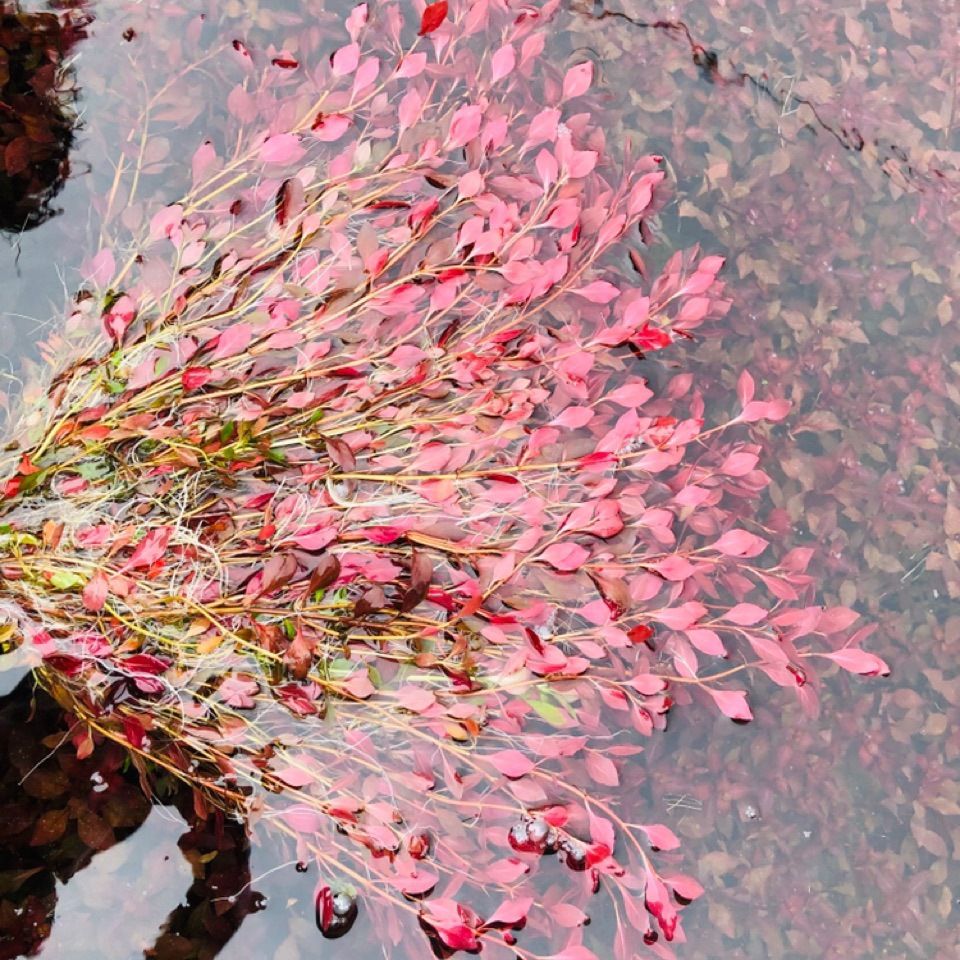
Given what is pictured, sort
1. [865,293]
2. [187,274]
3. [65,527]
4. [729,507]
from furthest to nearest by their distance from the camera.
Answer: [865,293] → [729,507] → [187,274] → [65,527]

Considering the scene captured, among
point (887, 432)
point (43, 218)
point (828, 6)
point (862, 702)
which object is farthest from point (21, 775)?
point (828, 6)

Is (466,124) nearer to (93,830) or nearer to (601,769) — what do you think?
(601,769)

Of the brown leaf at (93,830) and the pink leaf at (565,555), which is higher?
the pink leaf at (565,555)

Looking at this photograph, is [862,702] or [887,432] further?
[887,432]

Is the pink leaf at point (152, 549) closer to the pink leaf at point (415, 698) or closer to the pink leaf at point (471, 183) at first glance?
the pink leaf at point (415, 698)

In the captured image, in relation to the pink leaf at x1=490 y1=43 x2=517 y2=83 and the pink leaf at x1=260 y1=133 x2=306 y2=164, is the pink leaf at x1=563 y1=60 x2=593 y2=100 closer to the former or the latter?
the pink leaf at x1=490 y1=43 x2=517 y2=83

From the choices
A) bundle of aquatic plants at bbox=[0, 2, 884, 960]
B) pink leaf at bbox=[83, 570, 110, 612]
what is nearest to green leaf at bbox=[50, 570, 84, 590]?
bundle of aquatic plants at bbox=[0, 2, 884, 960]

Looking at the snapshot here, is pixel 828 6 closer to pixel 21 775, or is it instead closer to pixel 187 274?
pixel 187 274

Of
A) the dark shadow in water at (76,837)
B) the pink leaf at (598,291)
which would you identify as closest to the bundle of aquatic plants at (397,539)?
the pink leaf at (598,291)
